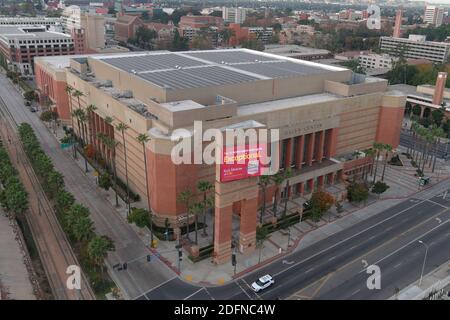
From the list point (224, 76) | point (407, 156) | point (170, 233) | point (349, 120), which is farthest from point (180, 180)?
point (407, 156)

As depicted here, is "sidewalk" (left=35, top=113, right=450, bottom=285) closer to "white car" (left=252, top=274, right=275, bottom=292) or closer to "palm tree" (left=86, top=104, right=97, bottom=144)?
"white car" (left=252, top=274, right=275, bottom=292)

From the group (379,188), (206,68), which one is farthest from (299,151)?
(206,68)

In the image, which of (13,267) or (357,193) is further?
(357,193)

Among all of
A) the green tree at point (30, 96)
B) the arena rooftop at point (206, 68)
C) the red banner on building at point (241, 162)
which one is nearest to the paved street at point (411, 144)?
the arena rooftop at point (206, 68)

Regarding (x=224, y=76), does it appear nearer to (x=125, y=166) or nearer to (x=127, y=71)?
(x=127, y=71)

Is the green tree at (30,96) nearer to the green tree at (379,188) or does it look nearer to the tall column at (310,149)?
the tall column at (310,149)

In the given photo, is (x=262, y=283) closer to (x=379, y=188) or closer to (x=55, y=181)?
(x=379, y=188)
